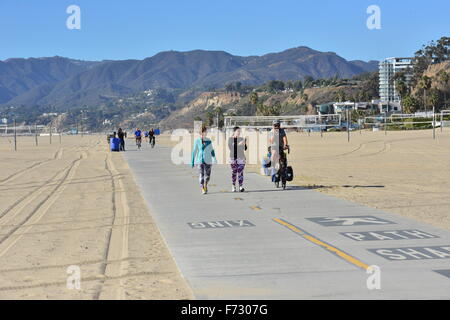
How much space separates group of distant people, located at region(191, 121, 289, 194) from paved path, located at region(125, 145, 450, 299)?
101 centimetres

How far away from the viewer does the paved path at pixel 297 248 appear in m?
6.86

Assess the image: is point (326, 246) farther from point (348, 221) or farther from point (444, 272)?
point (348, 221)

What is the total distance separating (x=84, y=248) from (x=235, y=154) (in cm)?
765

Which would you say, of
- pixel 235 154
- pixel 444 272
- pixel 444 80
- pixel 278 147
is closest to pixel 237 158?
pixel 235 154

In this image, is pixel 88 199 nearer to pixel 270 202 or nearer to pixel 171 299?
pixel 270 202

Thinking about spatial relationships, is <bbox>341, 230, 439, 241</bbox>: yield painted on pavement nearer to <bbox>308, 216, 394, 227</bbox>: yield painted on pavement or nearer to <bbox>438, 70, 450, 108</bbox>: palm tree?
<bbox>308, 216, 394, 227</bbox>: yield painted on pavement

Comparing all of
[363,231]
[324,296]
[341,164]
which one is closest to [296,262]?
[324,296]

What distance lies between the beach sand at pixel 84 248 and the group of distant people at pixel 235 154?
1663 mm

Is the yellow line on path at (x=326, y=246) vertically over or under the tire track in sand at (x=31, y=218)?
over

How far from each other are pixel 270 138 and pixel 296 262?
31.6 ft

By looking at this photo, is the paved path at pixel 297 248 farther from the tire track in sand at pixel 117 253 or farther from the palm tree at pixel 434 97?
the palm tree at pixel 434 97

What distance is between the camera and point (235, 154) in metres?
16.9

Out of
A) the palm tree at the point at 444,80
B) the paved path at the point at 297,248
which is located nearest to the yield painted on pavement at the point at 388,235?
the paved path at the point at 297,248

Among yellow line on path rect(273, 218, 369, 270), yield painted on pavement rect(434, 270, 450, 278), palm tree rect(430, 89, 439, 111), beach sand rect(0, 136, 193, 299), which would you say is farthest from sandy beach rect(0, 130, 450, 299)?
palm tree rect(430, 89, 439, 111)
